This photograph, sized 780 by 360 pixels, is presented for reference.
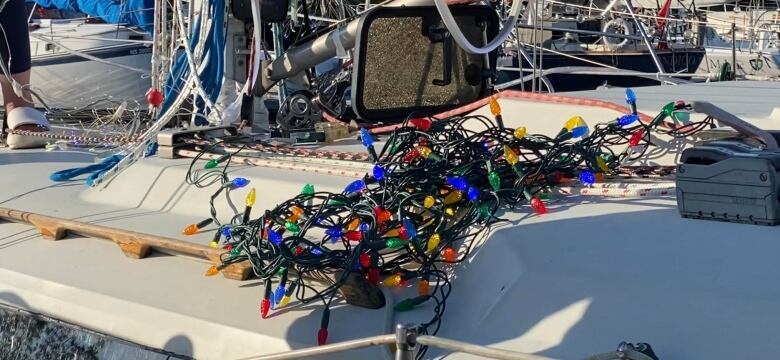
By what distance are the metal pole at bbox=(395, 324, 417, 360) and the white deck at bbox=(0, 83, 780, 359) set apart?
268 millimetres

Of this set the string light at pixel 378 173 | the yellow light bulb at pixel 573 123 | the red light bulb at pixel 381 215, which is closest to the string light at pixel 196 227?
the string light at pixel 378 173

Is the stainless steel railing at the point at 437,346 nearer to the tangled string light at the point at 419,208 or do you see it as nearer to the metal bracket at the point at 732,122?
the tangled string light at the point at 419,208

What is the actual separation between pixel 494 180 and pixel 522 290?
1.29ft

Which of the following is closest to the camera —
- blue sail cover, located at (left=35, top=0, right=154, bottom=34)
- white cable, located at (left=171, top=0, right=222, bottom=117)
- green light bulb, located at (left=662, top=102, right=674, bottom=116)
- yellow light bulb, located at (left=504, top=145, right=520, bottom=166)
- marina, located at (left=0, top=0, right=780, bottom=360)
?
marina, located at (left=0, top=0, right=780, bottom=360)

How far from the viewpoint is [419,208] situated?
2342mm

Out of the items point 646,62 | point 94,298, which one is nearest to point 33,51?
point 646,62

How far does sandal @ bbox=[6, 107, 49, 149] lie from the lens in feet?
13.7

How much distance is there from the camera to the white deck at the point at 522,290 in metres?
1.87

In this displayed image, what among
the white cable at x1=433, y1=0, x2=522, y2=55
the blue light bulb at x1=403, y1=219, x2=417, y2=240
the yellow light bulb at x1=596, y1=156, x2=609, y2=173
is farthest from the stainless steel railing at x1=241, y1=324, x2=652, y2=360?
the white cable at x1=433, y1=0, x2=522, y2=55

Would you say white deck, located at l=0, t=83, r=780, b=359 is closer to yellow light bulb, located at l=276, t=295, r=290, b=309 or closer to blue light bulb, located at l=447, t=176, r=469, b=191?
yellow light bulb, located at l=276, t=295, r=290, b=309

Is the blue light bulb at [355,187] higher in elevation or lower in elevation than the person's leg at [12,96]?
lower

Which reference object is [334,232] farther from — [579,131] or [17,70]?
[17,70]

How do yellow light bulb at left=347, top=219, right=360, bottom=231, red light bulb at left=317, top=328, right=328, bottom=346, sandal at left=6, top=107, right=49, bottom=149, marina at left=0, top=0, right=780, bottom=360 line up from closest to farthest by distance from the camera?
1. marina at left=0, top=0, right=780, bottom=360
2. red light bulb at left=317, top=328, right=328, bottom=346
3. yellow light bulb at left=347, top=219, right=360, bottom=231
4. sandal at left=6, top=107, right=49, bottom=149

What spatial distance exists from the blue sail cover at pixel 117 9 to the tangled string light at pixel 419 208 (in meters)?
3.97
